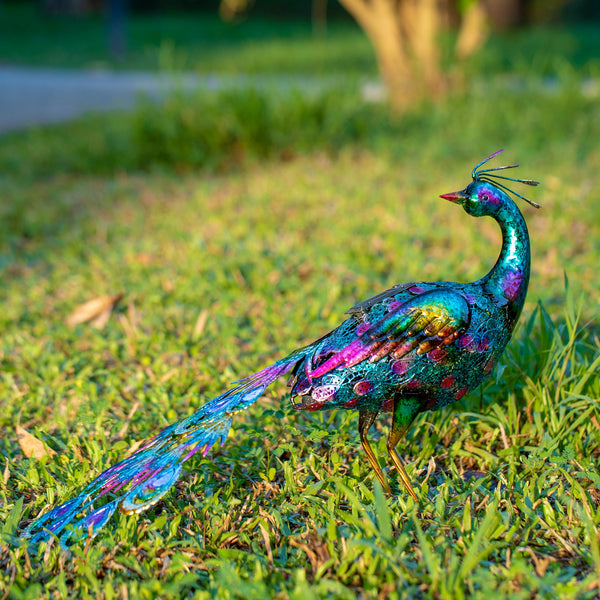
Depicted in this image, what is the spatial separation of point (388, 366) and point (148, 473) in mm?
638

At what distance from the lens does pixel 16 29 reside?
22.4 metres

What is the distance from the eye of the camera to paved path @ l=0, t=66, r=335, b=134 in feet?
31.7

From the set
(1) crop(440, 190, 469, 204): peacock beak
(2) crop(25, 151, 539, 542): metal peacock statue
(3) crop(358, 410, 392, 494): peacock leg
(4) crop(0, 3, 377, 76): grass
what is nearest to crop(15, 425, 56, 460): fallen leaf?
(2) crop(25, 151, 539, 542): metal peacock statue

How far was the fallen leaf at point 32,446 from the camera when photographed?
231cm

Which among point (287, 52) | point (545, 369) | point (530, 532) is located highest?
point (287, 52)

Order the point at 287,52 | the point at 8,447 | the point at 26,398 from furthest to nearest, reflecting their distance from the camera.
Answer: the point at 287,52
the point at 26,398
the point at 8,447

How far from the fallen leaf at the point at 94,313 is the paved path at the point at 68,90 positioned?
5337mm

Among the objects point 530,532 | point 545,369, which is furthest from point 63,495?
point 545,369

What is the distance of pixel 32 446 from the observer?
2344 millimetres

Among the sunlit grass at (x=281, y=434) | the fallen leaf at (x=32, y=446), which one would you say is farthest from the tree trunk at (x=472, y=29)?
the fallen leaf at (x=32, y=446)

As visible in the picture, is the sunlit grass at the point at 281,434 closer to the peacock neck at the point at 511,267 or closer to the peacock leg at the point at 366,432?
the peacock leg at the point at 366,432

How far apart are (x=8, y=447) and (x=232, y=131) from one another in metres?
4.35

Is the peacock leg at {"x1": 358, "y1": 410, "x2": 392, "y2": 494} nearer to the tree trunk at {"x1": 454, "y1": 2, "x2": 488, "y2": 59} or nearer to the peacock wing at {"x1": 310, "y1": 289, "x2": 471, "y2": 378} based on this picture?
the peacock wing at {"x1": 310, "y1": 289, "x2": 471, "y2": 378}

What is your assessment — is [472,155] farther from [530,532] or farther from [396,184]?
[530,532]
